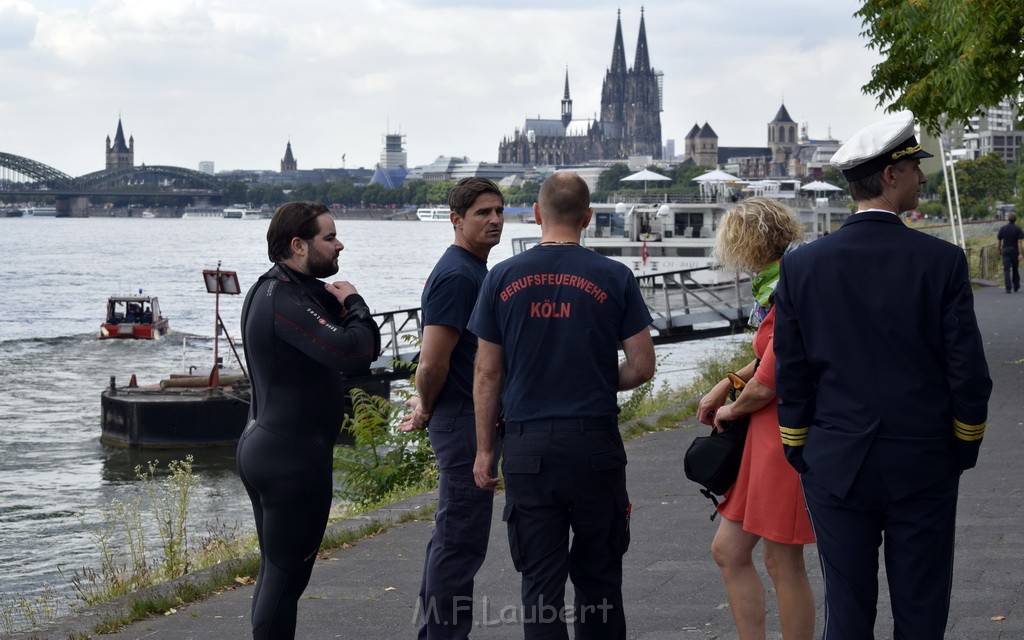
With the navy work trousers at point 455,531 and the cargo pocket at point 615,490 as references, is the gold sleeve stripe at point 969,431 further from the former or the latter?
the navy work trousers at point 455,531

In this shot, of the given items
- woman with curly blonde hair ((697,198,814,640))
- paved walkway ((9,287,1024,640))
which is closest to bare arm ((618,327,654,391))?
woman with curly blonde hair ((697,198,814,640))

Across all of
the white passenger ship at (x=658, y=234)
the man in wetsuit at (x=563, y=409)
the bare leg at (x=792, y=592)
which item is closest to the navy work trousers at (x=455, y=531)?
the man in wetsuit at (x=563, y=409)

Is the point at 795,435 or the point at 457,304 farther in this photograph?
the point at 457,304

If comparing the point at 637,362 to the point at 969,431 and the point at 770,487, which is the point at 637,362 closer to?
the point at 770,487

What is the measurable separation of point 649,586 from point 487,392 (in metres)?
1.94

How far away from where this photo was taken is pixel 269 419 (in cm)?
440

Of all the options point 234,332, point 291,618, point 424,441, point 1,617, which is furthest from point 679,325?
point 234,332

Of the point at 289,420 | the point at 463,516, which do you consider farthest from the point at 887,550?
the point at 289,420

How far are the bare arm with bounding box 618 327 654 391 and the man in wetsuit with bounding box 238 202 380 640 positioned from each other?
0.84 meters

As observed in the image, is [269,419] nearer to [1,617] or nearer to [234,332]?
[1,617]

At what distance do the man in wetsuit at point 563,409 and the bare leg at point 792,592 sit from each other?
51 centimetres

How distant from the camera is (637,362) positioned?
431 centimetres

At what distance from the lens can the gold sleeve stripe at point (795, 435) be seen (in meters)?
3.67

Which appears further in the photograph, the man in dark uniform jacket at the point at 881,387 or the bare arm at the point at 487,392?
the bare arm at the point at 487,392
